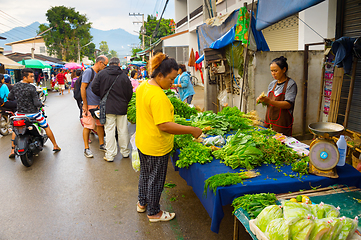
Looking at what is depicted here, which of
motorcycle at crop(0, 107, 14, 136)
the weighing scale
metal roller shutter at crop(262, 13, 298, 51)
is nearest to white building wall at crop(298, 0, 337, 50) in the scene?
metal roller shutter at crop(262, 13, 298, 51)

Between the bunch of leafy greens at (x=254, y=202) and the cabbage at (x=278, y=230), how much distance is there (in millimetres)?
294

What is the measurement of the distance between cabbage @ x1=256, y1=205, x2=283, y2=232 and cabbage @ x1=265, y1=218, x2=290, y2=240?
0.07 meters

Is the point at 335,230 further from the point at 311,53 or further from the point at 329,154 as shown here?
the point at 311,53

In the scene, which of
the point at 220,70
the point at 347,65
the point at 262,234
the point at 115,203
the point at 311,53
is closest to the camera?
the point at 262,234

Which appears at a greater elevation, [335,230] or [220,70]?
[220,70]

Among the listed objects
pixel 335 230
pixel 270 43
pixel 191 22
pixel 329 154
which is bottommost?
pixel 335 230

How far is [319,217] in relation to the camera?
1.86m

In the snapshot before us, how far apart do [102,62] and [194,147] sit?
374cm

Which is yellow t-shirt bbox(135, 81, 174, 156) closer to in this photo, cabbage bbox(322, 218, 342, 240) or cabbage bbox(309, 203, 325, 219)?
cabbage bbox(309, 203, 325, 219)

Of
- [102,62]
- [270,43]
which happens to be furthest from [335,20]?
[102,62]

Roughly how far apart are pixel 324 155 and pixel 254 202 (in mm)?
870

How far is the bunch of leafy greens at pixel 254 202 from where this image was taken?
2160mm

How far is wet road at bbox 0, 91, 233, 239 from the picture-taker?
11.0 feet

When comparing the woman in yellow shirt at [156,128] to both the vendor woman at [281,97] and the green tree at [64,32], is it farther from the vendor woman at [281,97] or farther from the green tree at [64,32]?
the green tree at [64,32]
